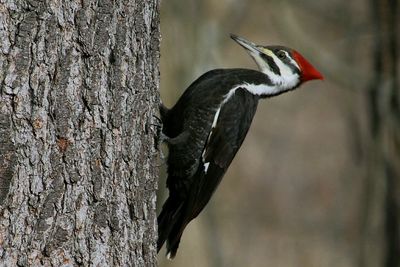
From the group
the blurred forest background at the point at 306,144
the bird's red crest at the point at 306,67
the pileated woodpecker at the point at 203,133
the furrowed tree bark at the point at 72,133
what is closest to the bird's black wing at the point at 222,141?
the pileated woodpecker at the point at 203,133

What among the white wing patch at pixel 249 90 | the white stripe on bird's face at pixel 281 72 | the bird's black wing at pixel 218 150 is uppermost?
the white stripe on bird's face at pixel 281 72

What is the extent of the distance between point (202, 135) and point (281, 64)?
0.68 m

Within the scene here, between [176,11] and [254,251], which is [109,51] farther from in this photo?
[254,251]

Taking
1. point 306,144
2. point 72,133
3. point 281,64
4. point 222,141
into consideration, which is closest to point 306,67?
point 281,64

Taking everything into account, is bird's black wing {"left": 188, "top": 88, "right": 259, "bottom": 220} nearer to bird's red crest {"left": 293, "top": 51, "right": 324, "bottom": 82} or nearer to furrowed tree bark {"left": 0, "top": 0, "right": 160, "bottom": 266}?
bird's red crest {"left": 293, "top": 51, "right": 324, "bottom": 82}

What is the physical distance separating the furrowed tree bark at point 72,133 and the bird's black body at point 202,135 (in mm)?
1123

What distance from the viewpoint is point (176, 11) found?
266 inches

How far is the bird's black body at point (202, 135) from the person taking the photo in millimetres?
4059

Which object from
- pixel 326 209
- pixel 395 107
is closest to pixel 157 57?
pixel 395 107

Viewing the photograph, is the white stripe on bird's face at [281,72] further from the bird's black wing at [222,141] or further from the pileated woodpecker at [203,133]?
the bird's black wing at [222,141]

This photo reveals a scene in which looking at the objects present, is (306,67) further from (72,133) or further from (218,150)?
(72,133)

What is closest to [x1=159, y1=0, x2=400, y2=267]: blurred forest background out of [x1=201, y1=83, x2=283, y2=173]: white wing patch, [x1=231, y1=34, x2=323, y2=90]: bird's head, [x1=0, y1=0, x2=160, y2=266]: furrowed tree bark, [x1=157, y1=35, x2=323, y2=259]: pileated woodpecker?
[x1=231, y1=34, x2=323, y2=90]: bird's head

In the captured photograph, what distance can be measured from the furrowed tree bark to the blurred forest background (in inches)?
126

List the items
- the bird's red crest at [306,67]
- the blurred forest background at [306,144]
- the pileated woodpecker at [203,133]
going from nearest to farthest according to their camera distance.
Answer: the pileated woodpecker at [203,133], the bird's red crest at [306,67], the blurred forest background at [306,144]
